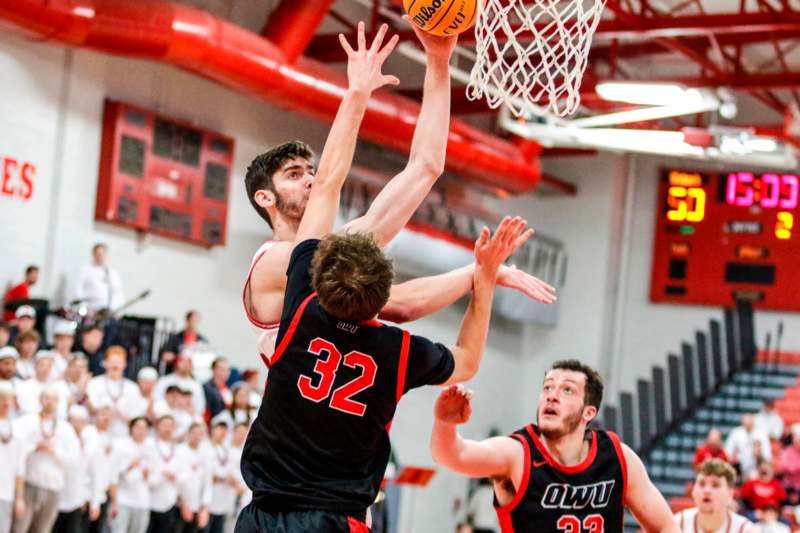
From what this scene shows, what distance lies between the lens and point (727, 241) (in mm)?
25812

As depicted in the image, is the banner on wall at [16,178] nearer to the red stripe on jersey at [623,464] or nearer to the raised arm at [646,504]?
the red stripe on jersey at [623,464]

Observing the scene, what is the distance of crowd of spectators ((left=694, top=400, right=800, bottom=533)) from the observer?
16.9m

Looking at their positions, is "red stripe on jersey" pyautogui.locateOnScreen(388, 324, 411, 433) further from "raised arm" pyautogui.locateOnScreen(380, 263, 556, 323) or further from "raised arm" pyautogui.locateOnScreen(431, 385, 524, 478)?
"raised arm" pyautogui.locateOnScreen(431, 385, 524, 478)

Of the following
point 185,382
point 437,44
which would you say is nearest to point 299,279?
point 437,44

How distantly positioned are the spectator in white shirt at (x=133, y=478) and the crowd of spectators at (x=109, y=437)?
0.01 m

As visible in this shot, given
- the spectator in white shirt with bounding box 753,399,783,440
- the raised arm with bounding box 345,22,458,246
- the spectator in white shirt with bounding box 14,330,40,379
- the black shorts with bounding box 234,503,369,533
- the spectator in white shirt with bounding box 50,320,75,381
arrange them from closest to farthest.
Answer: the black shorts with bounding box 234,503,369,533
the raised arm with bounding box 345,22,458,246
the spectator in white shirt with bounding box 14,330,40,379
the spectator in white shirt with bounding box 50,320,75,381
the spectator in white shirt with bounding box 753,399,783,440

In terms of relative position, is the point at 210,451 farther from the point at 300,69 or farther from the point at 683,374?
the point at 683,374

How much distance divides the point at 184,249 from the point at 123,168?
1.81 meters

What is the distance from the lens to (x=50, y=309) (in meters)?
15.6

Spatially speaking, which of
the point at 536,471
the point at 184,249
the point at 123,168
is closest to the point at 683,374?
the point at 184,249

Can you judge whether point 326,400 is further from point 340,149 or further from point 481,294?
point 340,149

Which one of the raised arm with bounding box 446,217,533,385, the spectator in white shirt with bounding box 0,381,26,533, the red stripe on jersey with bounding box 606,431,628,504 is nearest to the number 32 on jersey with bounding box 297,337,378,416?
the raised arm with bounding box 446,217,533,385

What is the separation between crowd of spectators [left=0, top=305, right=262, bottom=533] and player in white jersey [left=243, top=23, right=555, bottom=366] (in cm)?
856

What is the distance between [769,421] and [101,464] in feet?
41.1
